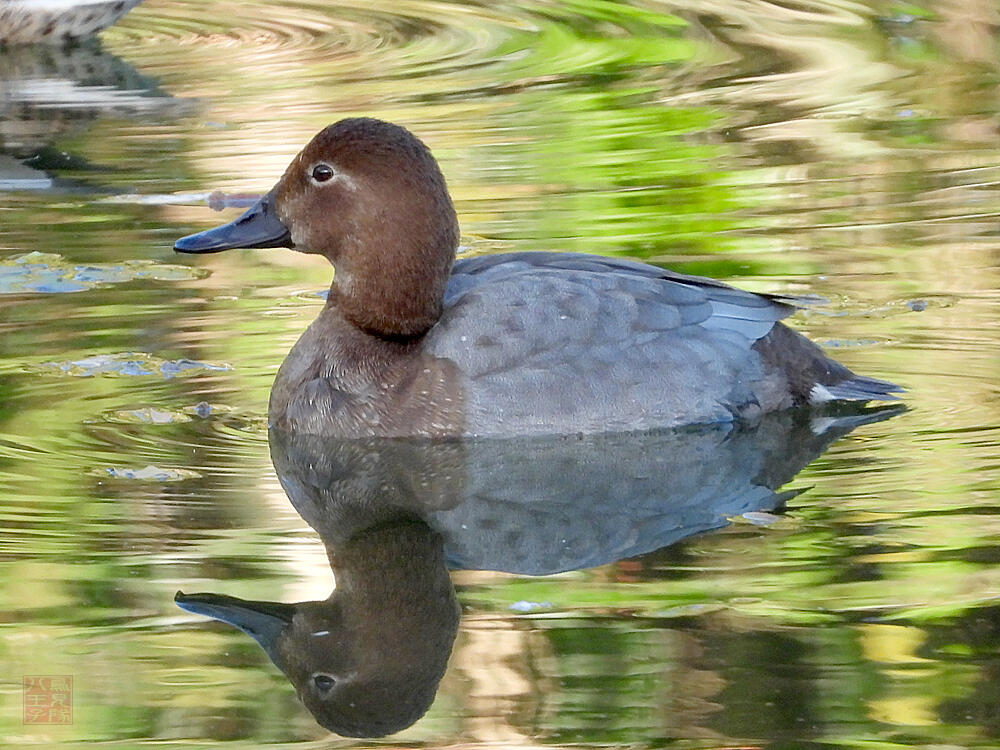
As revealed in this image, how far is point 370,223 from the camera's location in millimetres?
6758

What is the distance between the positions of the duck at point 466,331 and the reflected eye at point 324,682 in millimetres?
2164

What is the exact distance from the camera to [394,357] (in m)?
6.81

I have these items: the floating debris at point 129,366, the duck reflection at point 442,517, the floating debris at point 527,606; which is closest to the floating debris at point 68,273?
the floating debris at point 129,366

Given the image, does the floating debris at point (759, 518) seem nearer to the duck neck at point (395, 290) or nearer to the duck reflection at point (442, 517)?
the duck reflection at point (442, 517)

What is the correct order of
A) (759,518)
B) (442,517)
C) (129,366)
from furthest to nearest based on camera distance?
(129,366) < (442,517) < (759,518)

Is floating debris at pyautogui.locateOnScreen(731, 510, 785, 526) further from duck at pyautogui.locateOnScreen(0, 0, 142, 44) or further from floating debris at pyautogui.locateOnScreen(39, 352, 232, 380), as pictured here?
duck at pyautogui.locateOnScreen(0, 0, 142, 44)

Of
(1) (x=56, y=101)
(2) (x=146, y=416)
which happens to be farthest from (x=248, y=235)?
(1) (x=56, y=101)

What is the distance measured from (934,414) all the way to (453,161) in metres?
3.82

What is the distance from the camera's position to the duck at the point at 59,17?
12828 millimetres

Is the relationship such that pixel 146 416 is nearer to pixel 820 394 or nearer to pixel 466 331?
pixel 466 331

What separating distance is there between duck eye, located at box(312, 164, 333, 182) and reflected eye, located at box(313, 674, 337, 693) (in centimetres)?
262

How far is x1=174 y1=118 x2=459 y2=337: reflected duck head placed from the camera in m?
6.70

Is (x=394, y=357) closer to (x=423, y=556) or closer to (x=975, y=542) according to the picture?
(x=423, y=556)

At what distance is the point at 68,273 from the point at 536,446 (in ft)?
8.68
